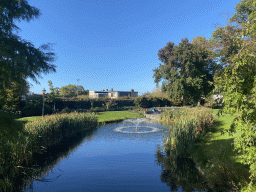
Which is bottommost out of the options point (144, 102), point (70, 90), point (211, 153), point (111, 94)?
point (211, 153)

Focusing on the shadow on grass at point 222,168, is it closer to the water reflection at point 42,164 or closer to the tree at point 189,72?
the water reflection at point 42,164

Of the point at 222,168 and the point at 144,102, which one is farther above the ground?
the point at 144,102

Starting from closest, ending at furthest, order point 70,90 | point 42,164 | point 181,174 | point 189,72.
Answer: point 181,174, point 42,164, point 189,72, point 70,90

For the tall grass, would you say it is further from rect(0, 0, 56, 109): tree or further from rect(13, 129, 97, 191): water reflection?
rect(0, 0, 56, 109): tree

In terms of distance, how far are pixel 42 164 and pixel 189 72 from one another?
26.4m

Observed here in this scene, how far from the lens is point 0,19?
6.03 metres

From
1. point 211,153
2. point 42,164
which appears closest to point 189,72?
point 211,153

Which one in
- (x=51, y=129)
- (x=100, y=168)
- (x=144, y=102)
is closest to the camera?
(x=100, y=168)

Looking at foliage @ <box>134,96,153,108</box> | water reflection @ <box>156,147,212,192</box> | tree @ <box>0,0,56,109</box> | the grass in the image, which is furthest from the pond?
foliage @ <box>134,96,153,108</box>

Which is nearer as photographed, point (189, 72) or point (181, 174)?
point (181, 174)

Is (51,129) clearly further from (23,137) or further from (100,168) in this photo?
(23,137)

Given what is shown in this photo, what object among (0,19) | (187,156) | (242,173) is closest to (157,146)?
(187,156)

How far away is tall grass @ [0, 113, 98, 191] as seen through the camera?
418 centimetres

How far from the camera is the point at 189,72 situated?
29234 millimetres
